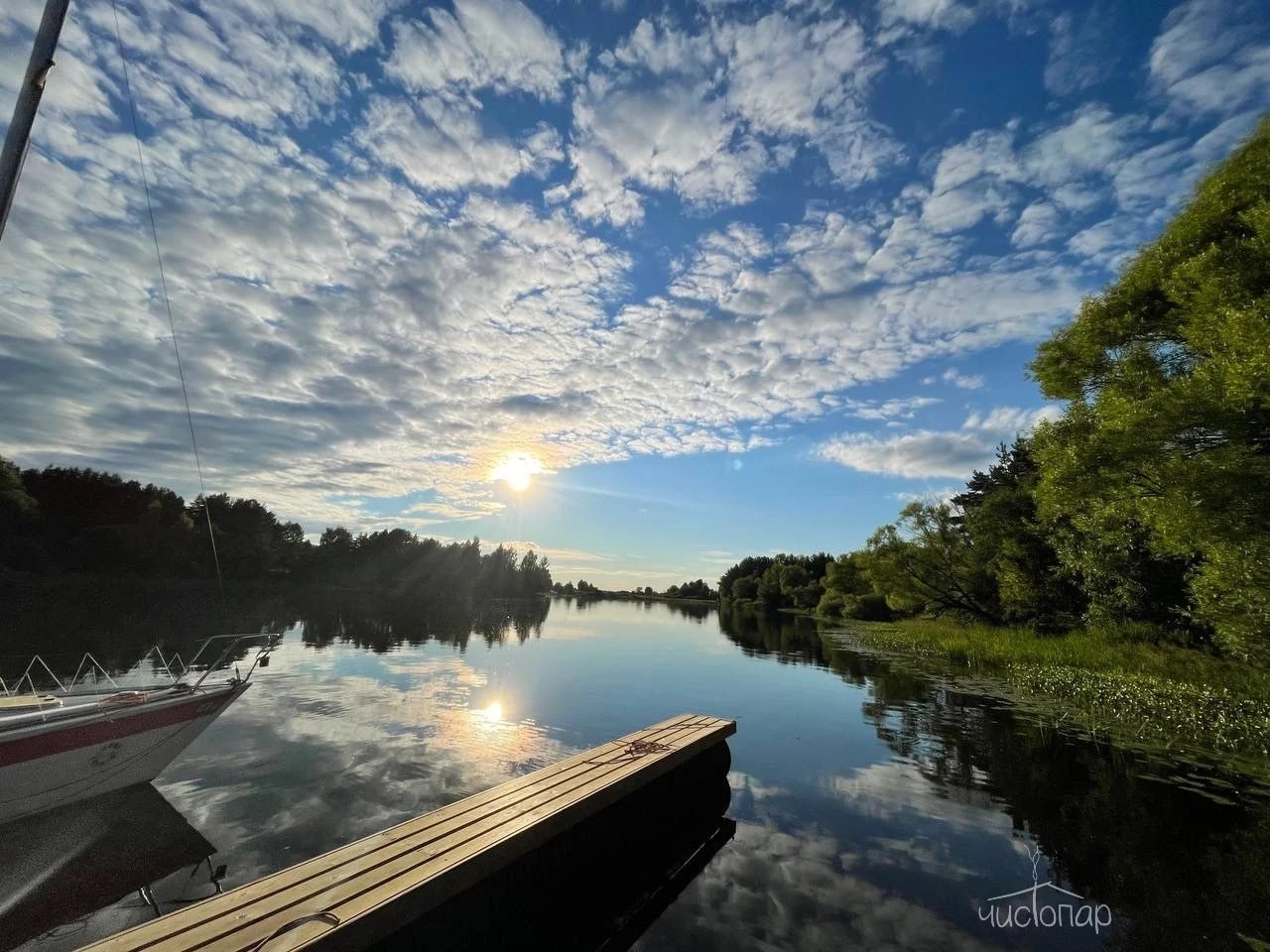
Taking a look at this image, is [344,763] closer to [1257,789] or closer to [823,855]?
[823,855]

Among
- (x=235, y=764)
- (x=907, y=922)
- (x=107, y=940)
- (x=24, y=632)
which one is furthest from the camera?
(x=24, y=632)

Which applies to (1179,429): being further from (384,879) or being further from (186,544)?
(186,544)

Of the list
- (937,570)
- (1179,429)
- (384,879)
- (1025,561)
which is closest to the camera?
(384,879)

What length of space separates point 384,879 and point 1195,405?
2072cm

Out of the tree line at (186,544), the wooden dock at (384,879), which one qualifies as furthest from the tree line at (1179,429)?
the tree line at (186,544)

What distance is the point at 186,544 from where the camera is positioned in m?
91.4

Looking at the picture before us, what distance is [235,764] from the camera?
1125cm

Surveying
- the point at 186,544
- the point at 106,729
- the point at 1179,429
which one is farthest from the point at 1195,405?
the point at 186,544

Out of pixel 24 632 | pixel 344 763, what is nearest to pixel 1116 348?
pixel 344 763

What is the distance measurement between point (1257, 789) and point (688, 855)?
11154 millimetres

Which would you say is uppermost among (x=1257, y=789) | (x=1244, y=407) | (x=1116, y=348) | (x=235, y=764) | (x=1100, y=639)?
(x=1116, y=348)

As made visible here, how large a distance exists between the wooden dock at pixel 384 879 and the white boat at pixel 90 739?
6.14 meters

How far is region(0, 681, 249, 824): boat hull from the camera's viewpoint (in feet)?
25.8

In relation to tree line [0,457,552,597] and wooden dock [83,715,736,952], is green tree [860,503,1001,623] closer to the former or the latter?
wooden dock [83,715,736,952]
